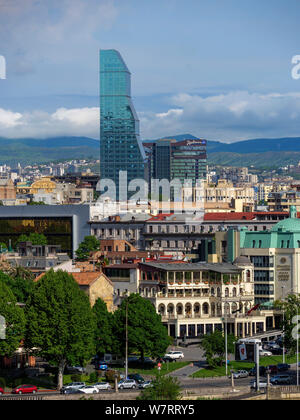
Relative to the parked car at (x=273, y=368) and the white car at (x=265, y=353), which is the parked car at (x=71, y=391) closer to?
the parked car at (x=273, y=368)

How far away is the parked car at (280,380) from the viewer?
3274 inches

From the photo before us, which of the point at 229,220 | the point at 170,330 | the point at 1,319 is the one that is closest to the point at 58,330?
the point at 1,319

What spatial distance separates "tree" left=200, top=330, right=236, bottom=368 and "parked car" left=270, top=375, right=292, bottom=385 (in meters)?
9.62

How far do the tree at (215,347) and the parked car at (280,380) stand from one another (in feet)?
31.5

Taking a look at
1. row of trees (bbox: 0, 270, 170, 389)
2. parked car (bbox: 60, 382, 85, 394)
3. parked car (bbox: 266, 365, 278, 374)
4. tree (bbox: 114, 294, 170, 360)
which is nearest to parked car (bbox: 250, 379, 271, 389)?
parked car (bbox: 266, 365, 278, 374)

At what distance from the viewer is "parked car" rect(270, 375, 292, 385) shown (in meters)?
83.2

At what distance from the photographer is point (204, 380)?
87250 mm

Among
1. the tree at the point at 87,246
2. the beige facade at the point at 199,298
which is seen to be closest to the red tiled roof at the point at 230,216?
the tree at the point at 87,246

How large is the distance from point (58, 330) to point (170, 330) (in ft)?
81.3

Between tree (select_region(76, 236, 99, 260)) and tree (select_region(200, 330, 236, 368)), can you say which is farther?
tree (select_region(76, 236, 99, 260))

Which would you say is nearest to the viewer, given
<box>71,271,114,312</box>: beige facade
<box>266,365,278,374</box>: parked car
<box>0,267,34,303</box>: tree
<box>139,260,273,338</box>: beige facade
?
<box>266,365,278,374</box>: parked car

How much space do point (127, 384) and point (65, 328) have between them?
6.66m

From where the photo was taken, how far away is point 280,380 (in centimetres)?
8338

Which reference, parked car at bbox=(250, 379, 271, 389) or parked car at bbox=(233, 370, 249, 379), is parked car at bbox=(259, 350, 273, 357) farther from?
parked car at bbox=(250, 379, 271, 389)
